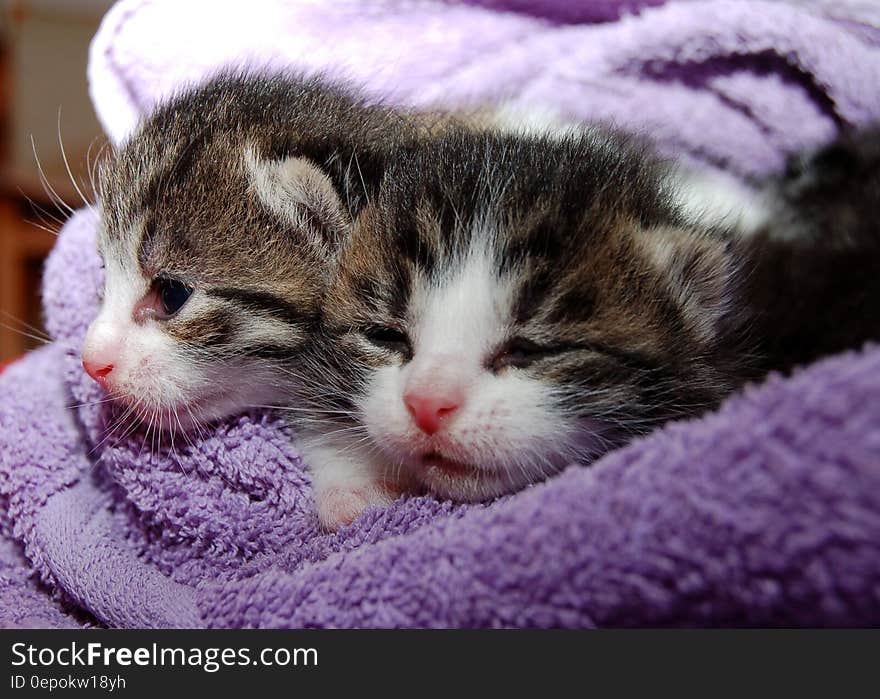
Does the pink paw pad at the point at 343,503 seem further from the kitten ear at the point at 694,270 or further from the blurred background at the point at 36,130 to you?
the blurred background at the point at 36,130

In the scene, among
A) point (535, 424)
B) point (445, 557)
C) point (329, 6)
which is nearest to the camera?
point (445, 557)

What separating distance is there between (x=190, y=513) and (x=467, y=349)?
454mm

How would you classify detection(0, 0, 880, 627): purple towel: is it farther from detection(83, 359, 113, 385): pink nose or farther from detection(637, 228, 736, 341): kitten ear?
detection(637, 228, 736, 341): kitten ear

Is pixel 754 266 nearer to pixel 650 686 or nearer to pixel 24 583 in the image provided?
pixel 650 686

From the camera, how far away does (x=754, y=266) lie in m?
1.15

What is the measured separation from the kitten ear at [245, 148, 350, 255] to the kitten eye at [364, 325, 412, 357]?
187 mm

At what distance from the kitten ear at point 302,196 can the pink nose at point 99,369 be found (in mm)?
321

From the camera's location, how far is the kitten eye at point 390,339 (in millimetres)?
1055

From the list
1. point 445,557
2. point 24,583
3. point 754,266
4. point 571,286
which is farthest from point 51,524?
point 754,266

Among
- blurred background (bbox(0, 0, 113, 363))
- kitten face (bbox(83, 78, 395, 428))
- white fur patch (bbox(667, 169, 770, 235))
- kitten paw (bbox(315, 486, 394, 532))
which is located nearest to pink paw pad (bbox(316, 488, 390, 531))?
kitten paw (bbox(315, 486, 394, 532))

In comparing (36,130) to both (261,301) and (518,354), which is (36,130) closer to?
(261,301)

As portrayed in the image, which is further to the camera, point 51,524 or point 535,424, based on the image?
point 51,524

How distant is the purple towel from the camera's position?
66 cm

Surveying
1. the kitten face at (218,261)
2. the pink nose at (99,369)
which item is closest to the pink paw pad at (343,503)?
the kitten face at (218,261)
